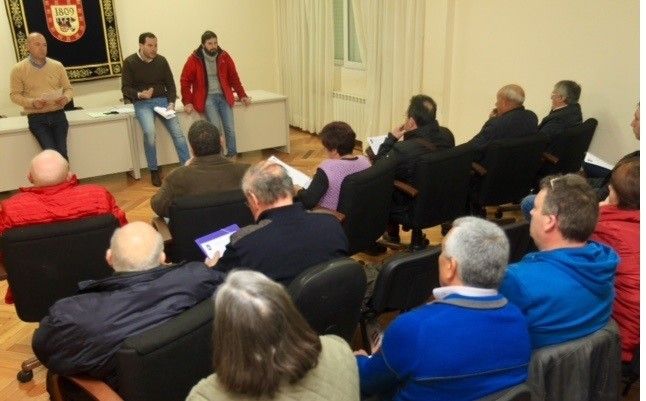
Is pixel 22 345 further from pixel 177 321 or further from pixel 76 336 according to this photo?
pixel 177 321

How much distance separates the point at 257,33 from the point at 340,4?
151 cm

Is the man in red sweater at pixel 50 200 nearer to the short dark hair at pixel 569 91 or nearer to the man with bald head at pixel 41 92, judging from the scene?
the man with bald head at pixel 41 92

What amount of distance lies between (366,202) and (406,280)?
102 centimetres

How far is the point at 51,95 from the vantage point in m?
5.29

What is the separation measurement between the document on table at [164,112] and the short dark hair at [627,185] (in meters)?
4.53

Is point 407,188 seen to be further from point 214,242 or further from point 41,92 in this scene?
point 41,92

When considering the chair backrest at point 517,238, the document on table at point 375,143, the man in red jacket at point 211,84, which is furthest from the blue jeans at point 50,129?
the chair backrest at point 517,238

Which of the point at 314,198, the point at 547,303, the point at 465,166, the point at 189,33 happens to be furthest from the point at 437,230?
the point at 189,33

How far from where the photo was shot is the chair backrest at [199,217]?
284 cm

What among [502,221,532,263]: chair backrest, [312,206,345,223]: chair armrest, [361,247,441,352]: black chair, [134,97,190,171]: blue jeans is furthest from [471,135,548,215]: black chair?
[134,97,190,171]: blue jeans

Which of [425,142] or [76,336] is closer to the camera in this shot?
[76,336]

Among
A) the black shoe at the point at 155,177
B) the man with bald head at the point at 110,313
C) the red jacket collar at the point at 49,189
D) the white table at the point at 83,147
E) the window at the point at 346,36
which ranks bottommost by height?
the black shoe at the point at 155,177

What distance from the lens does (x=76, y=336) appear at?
1.84 metres

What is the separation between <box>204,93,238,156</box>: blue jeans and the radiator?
163cm
